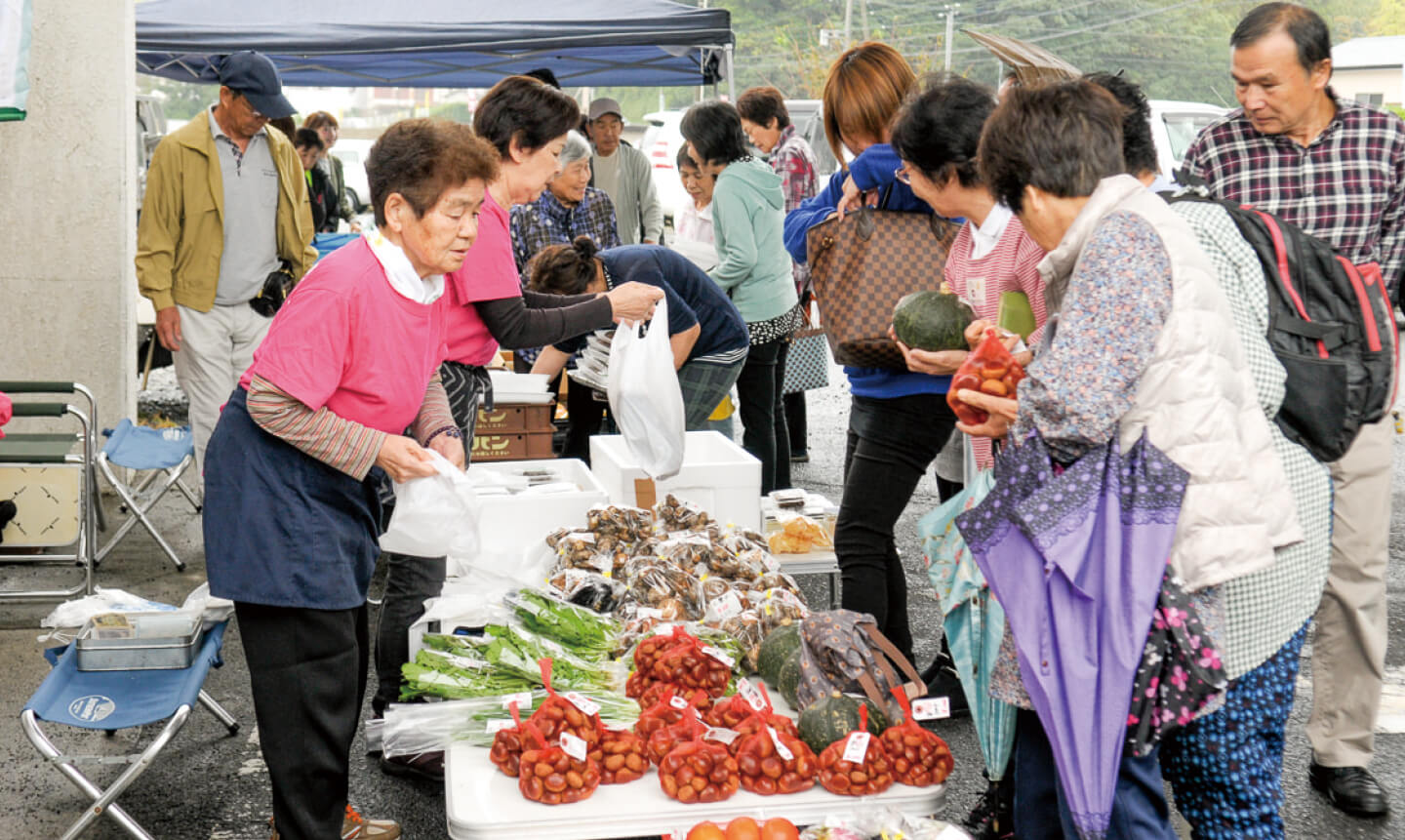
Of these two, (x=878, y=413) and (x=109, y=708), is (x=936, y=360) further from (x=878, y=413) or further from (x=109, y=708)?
(x=109, y=708)

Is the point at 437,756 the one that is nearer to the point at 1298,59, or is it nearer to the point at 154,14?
the point at 1298,59

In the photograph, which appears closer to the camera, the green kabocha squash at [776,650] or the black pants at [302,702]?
the black pants at [302,702]

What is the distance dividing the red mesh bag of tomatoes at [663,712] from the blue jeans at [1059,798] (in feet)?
2.43

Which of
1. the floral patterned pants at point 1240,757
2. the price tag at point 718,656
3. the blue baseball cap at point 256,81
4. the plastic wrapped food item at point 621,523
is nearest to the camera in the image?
the floral patterned pants at point 1240,757

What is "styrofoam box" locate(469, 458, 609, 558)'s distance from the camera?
14.2ft

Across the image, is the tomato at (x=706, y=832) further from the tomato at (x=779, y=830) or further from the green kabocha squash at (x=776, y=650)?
the green kabocha squash at (x=776, y=650)

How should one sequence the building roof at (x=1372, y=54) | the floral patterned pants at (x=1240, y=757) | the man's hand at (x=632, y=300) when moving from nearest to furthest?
1. the floral patterned pants at (x=1240, y=757)
2. the man's hand at (x=632, y=300)
3. the building roof at (x=1372, y=54)

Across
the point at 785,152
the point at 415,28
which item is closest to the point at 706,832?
the point at 785,152

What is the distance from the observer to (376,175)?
2.61 m

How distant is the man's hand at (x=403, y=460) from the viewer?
256 cm

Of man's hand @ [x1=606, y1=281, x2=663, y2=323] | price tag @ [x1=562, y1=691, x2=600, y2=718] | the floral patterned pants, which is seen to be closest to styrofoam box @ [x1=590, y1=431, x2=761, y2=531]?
man's hand @ [x1=606, y1=281, x2=663, y2=323]

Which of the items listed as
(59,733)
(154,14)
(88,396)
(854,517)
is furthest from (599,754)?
(154,14)

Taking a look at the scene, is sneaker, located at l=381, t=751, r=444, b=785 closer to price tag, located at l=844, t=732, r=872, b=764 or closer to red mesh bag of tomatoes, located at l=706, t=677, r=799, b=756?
red mesh bag of tomatoes, located at l=706, t=677, r=799, b=756

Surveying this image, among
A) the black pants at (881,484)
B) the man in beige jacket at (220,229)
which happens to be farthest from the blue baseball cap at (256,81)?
the black pants at (881,484)
